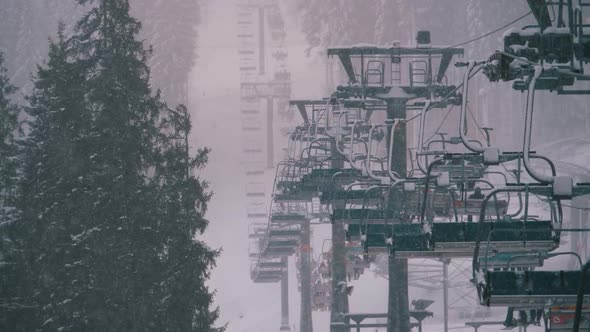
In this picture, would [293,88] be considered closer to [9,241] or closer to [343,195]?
[9,241]

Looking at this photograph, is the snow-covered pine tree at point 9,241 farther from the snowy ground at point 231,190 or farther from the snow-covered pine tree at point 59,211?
the snowy ground at point 231,190

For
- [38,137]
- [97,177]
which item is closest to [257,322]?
[38,137]

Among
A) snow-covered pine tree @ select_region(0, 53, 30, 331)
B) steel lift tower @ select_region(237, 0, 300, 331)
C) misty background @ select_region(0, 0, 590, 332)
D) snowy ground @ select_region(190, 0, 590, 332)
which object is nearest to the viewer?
snow-covered pine tree @ select_region(0, 53, 30, 331)

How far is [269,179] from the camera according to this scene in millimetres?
74438

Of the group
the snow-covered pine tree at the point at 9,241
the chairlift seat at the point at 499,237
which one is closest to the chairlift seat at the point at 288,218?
the snow-covered pine tree at the point at 9,241

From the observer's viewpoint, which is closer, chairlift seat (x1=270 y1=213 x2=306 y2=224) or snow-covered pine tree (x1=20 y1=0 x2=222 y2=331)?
snow-covered pine tree (x1=20 y1=0 x2=222 y2=331)

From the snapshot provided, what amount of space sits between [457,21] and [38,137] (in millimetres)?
40906

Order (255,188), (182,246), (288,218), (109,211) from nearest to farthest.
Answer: (109,211)
(182,246)
(288,218)
(255,188)

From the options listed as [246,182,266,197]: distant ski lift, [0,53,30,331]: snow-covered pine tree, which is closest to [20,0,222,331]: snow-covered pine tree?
[0,53,30,331]: snow-covered pine tree

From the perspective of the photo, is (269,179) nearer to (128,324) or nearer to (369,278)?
(369,278)

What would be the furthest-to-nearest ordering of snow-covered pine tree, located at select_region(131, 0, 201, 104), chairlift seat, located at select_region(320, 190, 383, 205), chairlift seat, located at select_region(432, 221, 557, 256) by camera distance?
snow-covered pine tree, located at select_region(131, 0, 201, 104), chairlift seat, located at select_region(320, 190, 383, 205), chairlift seat, located at select_region(432, 221, 557, 256)

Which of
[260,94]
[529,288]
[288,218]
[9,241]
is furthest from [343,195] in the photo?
[260,94]

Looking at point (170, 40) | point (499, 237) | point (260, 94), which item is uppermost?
point (170, 40)

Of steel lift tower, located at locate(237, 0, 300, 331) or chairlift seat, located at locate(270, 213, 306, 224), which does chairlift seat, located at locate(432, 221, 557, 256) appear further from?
steel lift tower, located at locate(237, 0, 300, 331)
